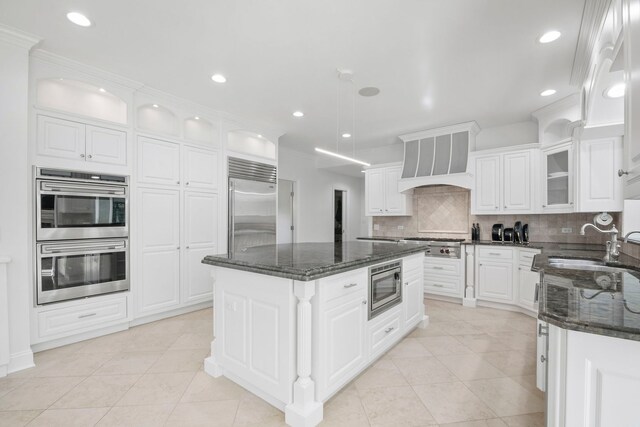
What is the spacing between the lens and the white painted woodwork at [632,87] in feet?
4.17

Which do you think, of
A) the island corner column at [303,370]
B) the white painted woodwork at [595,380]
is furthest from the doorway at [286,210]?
the white painted woodwork at [595,380]

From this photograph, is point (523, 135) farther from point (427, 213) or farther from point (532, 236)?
point (427, 213)

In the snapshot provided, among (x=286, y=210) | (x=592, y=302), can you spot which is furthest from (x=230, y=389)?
(x=286, y=210)

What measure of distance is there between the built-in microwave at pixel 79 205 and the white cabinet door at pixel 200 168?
74 centimetres

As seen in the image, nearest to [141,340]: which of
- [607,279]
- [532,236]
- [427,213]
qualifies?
[607,279]

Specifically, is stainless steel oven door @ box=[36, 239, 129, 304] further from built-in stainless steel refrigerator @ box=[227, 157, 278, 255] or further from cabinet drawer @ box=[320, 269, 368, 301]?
cabinet drawer @ box=[320, 269, 368, 301]

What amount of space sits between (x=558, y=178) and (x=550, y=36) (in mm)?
2035

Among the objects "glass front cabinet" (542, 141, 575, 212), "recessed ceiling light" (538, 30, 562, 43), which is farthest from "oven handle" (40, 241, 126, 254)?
"glass front cabinet" (542, 141, 575, 212)

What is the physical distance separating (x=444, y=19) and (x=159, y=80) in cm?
284

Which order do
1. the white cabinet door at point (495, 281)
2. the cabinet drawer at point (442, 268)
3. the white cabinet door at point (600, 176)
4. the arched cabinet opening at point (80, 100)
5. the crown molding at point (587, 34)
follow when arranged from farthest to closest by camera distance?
1. the cabinet drawer at point (442, 268)
2. the white cabinet door at point (495, 281)
3. the white cabinet door at point (600, 176)
4. the arched cabinet opening at point (80, 100)
5. the crown molding at point (587, 34)

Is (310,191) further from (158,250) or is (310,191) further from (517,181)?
(517,181)

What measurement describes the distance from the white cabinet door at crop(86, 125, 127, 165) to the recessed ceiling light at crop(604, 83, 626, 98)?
14.3 ft

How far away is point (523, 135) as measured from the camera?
441 cm

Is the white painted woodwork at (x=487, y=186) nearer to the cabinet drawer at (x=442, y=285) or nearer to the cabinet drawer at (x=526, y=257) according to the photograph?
the cabinet drawer at (x=526, y=257)
